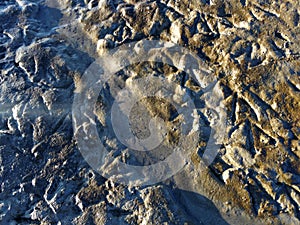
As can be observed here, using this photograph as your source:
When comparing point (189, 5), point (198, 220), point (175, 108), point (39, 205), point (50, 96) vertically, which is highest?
point (189, 5)

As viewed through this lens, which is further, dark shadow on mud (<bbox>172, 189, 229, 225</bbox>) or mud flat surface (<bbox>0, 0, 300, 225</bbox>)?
mud flat surface (<bbox>0, 0, 300, 225</bbox>)

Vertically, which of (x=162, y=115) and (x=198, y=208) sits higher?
(x=162, y=115)

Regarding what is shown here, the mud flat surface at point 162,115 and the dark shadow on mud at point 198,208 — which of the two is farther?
the mud flat surface at point 162,115

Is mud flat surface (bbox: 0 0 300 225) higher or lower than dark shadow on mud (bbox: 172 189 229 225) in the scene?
higher

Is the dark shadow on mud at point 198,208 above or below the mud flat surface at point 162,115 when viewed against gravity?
below

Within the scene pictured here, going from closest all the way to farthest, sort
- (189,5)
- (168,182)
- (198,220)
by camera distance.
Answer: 1. (198,220)
2. (168,182)
3. (189,5)

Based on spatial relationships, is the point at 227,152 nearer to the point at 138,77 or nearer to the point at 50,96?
the point at 138,77

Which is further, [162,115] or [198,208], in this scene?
[162,115]

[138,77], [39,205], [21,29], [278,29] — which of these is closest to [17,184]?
[39,205]
